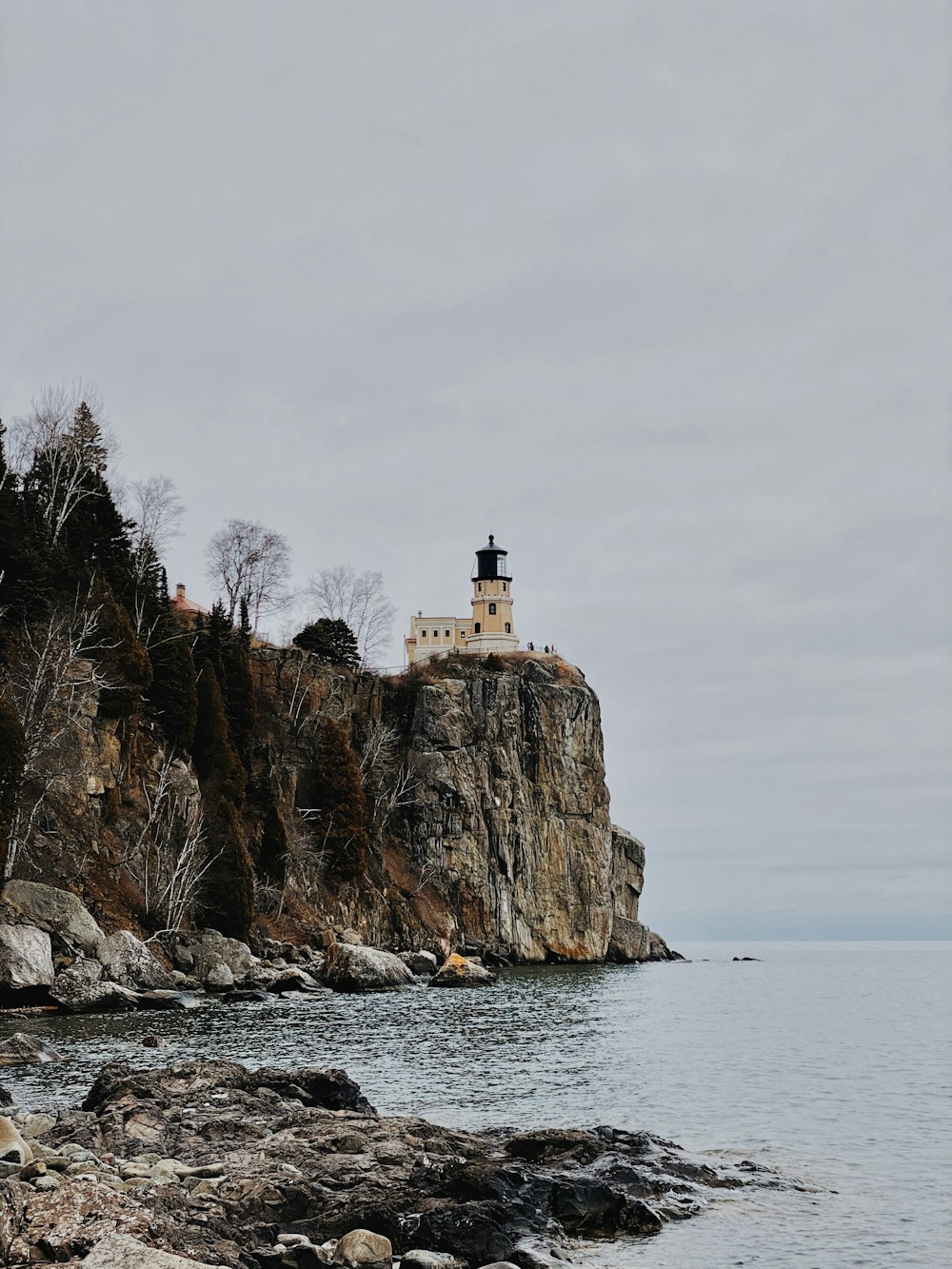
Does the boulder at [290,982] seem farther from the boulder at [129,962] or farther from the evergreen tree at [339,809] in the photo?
the evergreen tree at [339,809]

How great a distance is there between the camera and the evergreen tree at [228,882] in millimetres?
56000

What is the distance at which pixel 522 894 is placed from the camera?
299ft

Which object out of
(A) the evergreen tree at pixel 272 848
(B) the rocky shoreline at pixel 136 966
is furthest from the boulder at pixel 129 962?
(A) the evergreen tree at pixel 272 848

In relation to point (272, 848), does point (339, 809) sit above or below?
above

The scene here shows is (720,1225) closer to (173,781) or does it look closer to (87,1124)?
(87,1124)

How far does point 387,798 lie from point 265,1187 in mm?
73326

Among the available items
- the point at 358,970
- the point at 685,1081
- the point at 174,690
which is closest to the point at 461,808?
the point at 174,690

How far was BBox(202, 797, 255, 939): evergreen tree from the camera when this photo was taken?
56000 millimetres

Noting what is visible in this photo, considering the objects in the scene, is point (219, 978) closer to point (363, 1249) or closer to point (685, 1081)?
point (685, 1081)

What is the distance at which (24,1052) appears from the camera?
83.0 feet

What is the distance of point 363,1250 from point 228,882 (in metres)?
47.2

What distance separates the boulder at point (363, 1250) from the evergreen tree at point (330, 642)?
7568cm

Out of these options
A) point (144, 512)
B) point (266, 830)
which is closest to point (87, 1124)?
point (266, 830)

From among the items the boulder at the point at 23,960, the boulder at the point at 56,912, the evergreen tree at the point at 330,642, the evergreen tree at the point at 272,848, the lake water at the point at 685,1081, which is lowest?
the lake water at the point at 685,1081
